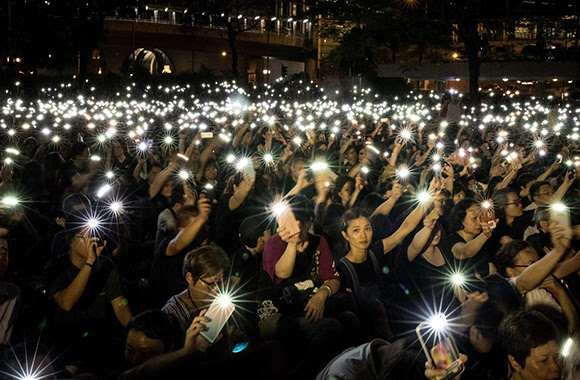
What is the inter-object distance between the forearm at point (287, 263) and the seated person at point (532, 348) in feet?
5.02

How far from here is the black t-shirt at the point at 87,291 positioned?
4.29m

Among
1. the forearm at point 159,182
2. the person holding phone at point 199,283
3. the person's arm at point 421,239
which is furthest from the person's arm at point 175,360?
the forearm at point 159,182

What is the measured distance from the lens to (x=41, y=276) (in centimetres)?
596

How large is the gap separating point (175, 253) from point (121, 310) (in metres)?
0.87

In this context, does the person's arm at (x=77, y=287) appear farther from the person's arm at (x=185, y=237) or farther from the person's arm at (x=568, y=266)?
the person's arm at (x=568, y=266)

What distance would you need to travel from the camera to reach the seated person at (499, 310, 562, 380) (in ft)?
10.7

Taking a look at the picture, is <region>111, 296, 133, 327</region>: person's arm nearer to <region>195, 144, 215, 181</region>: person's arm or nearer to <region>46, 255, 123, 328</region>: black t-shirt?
<region>46, 255, 123, 328</region>: black t-shirt

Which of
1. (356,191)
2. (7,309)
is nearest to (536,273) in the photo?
(356,191)

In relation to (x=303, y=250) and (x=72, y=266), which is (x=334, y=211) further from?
(x=72, y=266)

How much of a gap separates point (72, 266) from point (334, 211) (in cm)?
256

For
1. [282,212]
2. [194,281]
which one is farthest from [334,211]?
[194,281]

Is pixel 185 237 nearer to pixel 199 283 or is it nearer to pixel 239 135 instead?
pixel 199 283

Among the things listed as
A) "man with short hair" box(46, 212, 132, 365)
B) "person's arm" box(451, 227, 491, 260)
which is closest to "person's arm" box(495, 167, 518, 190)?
"person's arm" box(451, 227, 491, 260)

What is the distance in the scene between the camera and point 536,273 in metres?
4.31
